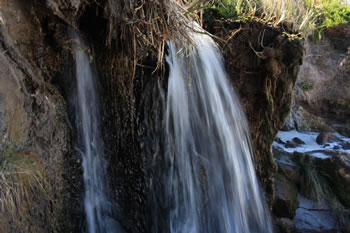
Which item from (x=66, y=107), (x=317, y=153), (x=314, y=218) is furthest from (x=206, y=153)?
(x=317, y=153)

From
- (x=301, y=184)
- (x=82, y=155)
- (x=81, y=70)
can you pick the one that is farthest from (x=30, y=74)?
(x=301, y=184)

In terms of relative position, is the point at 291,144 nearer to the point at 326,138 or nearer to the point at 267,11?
the point at 326,138

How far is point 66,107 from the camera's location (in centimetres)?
245

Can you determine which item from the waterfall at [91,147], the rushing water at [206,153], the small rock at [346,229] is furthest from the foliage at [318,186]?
the waterfall at [91,147]

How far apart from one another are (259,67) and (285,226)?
2.07m

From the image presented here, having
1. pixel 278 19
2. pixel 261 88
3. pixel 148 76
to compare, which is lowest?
pixel 261 88

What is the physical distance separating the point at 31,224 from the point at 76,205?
48 cm

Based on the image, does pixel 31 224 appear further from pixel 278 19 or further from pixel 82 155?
pixel 278 19

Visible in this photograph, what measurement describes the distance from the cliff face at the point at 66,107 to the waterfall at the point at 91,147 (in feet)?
0.21

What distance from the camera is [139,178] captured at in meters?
2.73

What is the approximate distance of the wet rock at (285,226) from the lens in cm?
399

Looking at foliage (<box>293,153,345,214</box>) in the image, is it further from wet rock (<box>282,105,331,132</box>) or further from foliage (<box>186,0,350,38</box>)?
foliage (<box>186,0,350,38</box>)

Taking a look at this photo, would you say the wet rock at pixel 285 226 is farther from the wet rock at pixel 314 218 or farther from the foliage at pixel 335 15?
the foliage at pixel 335 15

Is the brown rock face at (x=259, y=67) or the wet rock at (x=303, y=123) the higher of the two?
the brown rock face at (x=259, y=67)
